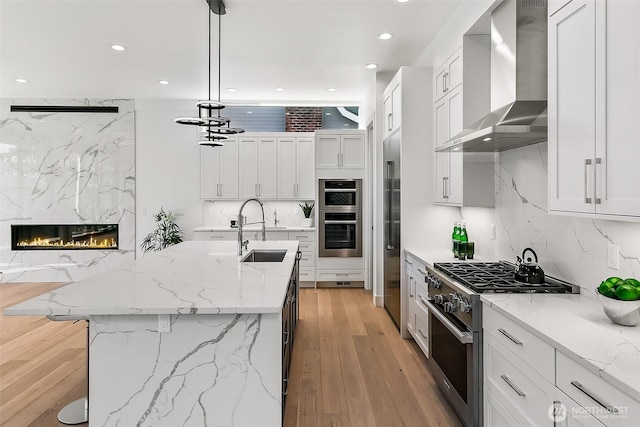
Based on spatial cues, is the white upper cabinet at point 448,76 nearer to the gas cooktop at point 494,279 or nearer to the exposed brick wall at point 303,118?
the gas cooktop at point 494,279

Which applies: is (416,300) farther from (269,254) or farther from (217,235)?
(217,235)

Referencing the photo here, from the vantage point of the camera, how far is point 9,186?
610cm

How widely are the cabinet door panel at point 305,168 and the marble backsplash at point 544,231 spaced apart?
3159mm

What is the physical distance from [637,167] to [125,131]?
653 cm

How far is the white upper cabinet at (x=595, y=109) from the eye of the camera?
1355mm

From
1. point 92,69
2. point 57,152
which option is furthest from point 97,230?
point 92,69

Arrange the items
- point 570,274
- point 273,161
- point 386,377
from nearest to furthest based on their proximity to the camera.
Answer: point 570,274 → point 386,377 → point 273,161

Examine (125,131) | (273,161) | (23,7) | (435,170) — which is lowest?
(435,170)

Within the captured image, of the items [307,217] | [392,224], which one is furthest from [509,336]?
[307,217]

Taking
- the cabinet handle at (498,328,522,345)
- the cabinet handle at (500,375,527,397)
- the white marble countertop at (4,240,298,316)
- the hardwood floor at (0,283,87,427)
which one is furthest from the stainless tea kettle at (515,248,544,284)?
the hardwood floor at (0,283,87,427)

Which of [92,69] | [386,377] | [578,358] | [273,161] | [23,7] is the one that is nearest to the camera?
[578,358]

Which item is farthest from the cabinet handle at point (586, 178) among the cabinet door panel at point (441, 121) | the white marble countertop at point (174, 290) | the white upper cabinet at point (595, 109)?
the cabinet door panel at point (441, 121)

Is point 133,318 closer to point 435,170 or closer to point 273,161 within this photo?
point 435,170

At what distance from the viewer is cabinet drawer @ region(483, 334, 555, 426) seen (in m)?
Answer: 1.46
